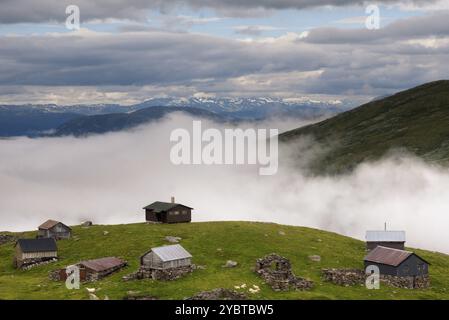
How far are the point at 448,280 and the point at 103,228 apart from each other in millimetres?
91149

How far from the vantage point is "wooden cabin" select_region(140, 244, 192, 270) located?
120 m

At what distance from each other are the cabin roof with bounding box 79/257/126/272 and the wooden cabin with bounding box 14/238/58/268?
19077mm

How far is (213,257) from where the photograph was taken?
5266 inches

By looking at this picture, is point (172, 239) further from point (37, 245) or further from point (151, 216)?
point (151, 216)

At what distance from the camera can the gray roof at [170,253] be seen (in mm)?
120625

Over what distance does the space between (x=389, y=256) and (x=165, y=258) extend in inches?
1845

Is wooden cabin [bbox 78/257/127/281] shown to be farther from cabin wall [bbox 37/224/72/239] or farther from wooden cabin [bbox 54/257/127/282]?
cabin wall [bbox 37/224/72/239]

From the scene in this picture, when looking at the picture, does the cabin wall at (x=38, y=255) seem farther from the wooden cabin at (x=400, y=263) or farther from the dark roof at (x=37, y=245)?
the wooden cabin at (x=400, y=263)

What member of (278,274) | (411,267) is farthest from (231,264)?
(411,267)

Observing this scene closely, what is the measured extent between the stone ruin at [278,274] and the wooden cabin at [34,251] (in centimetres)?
5098

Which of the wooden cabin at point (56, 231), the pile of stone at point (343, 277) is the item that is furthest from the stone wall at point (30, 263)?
the pile of stone at point (343, 277)

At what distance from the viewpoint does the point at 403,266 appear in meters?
123
